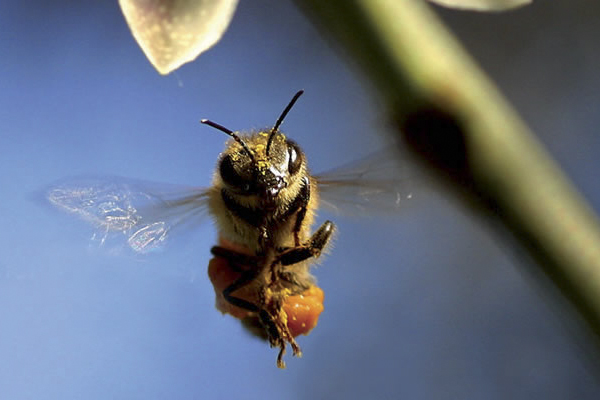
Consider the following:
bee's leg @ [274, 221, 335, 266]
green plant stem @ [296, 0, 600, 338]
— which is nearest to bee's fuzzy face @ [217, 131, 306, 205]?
bee's leg @ [274, 221, 335, 266]

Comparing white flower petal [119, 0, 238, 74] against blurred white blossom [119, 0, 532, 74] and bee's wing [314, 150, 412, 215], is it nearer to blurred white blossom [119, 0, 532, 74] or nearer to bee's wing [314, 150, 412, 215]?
blurred white blossom [119, 0, 532, 74]

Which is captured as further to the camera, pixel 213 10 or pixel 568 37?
pixel 568 37

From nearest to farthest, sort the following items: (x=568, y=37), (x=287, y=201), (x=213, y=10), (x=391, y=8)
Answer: (x=391, y=8) < (x=213, y=10) < (x=287, y=201) < (x=568, y=37)

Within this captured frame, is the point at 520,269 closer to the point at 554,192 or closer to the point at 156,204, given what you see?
the point at 554,192

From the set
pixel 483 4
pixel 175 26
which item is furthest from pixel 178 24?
pixel 483 4

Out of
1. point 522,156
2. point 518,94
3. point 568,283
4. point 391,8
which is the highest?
point 518,94

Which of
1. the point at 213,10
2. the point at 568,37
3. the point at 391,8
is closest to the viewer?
the point at 391,8

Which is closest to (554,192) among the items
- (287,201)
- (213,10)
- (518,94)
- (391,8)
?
(391,8)

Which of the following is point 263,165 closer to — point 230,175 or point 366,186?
point 230,175
